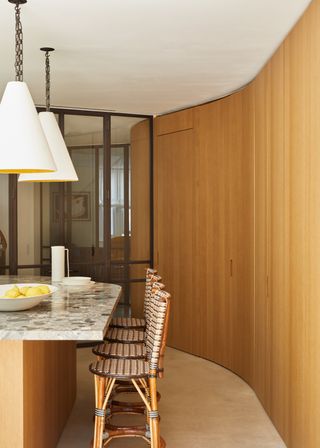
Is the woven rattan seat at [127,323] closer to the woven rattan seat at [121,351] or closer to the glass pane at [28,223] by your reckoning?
the woven rattan seat at [121,351]

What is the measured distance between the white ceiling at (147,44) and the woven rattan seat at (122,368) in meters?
1.97

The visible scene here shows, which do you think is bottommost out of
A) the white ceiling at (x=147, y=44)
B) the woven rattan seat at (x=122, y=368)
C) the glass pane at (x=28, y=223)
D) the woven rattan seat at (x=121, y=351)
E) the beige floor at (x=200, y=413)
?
the beige floor at (x=200, y=413)

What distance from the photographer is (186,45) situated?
3.98 meters

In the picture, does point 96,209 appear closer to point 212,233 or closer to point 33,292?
point 212,233

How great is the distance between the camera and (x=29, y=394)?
2783 millimetres

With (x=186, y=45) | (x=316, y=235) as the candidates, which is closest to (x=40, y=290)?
(x=316, y=235)

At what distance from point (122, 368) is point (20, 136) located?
4.32 feet

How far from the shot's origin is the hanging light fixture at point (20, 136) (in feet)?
9.31

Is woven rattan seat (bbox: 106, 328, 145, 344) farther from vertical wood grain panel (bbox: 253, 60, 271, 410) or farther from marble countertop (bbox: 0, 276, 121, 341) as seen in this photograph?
vertical wood grain panel (bbox: 253, 60, 271, 410)

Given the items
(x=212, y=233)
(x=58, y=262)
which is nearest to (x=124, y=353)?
(x=58, y=262)

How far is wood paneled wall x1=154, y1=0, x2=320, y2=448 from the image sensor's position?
3180 millimetres

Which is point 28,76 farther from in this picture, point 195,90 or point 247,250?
point 247,250

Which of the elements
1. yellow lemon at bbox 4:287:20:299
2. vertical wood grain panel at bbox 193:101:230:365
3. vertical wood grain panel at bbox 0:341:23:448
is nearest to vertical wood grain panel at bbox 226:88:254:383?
vertical wood grain panel at bbox 193:101:230:365

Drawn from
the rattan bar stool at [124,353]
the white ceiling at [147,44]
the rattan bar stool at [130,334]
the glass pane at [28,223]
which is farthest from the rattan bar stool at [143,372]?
the glass pane at [28,223]
